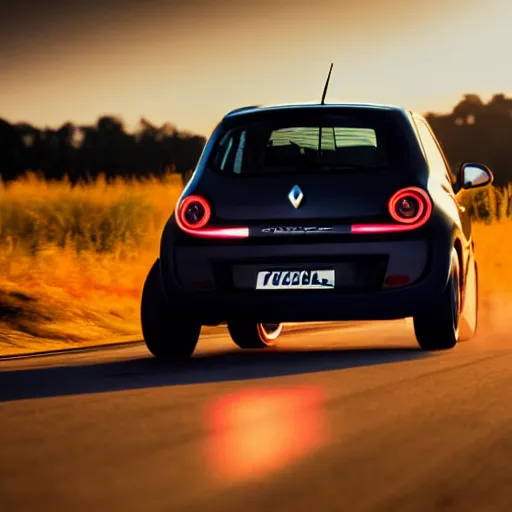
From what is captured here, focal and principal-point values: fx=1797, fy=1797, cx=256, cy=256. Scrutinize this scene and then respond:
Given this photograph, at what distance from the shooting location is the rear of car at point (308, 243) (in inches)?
448

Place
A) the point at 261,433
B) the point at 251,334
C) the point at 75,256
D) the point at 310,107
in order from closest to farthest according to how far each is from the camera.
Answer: the point at 261,433
the point at 310,107
the point at 251,334
the point at 75,256

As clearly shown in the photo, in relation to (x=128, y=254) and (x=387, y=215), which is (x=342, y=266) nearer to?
(x=387, y=215)

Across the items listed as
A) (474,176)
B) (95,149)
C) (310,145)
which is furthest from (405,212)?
(95,149)

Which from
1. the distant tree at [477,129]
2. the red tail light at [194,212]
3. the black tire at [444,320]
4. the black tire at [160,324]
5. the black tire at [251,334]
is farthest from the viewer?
the distant tree at [477,129]

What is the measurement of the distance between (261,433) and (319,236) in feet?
11.1

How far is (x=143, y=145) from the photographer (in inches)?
3482

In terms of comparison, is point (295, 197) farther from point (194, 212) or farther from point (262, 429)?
point (262, 429)

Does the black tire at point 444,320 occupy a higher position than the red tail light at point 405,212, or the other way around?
the red tail light at point 405,212

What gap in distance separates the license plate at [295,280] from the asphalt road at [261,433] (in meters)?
0.52

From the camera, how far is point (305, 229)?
1138 cm

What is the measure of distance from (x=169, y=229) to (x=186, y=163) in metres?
77.6

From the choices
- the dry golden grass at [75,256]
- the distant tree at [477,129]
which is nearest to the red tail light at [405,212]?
the dry golden grass at [75,256]

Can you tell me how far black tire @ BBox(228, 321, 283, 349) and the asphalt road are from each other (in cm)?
94

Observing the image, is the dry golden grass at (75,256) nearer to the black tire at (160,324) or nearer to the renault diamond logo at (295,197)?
the black tire at (160,324)
